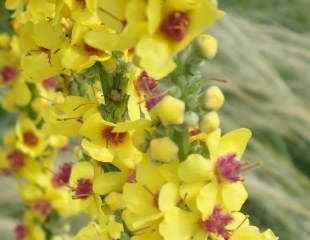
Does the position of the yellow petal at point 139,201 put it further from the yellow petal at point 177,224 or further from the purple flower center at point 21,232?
the purple flower center at point 21,232

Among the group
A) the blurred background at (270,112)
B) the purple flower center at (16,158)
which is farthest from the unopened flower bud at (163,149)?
the blurred background at (270,112)

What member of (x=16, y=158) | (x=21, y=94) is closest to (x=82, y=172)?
(x=21, y=94)

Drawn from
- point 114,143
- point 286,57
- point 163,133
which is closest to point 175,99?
point 163,133

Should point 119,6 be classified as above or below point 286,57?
above

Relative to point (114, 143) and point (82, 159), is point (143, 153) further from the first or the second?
point (82, 159)

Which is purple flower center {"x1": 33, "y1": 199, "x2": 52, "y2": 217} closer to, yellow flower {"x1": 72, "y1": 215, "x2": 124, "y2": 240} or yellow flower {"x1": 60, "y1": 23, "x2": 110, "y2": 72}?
yellow flower {"x1": 72, "y1": 215, "x2": 124, "y2": 240}

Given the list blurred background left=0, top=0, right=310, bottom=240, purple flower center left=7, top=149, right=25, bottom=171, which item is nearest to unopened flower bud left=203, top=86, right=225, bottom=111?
purple flower center left=7, top=149, right=25, bottom=171

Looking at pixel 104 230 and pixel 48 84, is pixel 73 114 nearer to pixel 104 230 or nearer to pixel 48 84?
pixel 104 230
